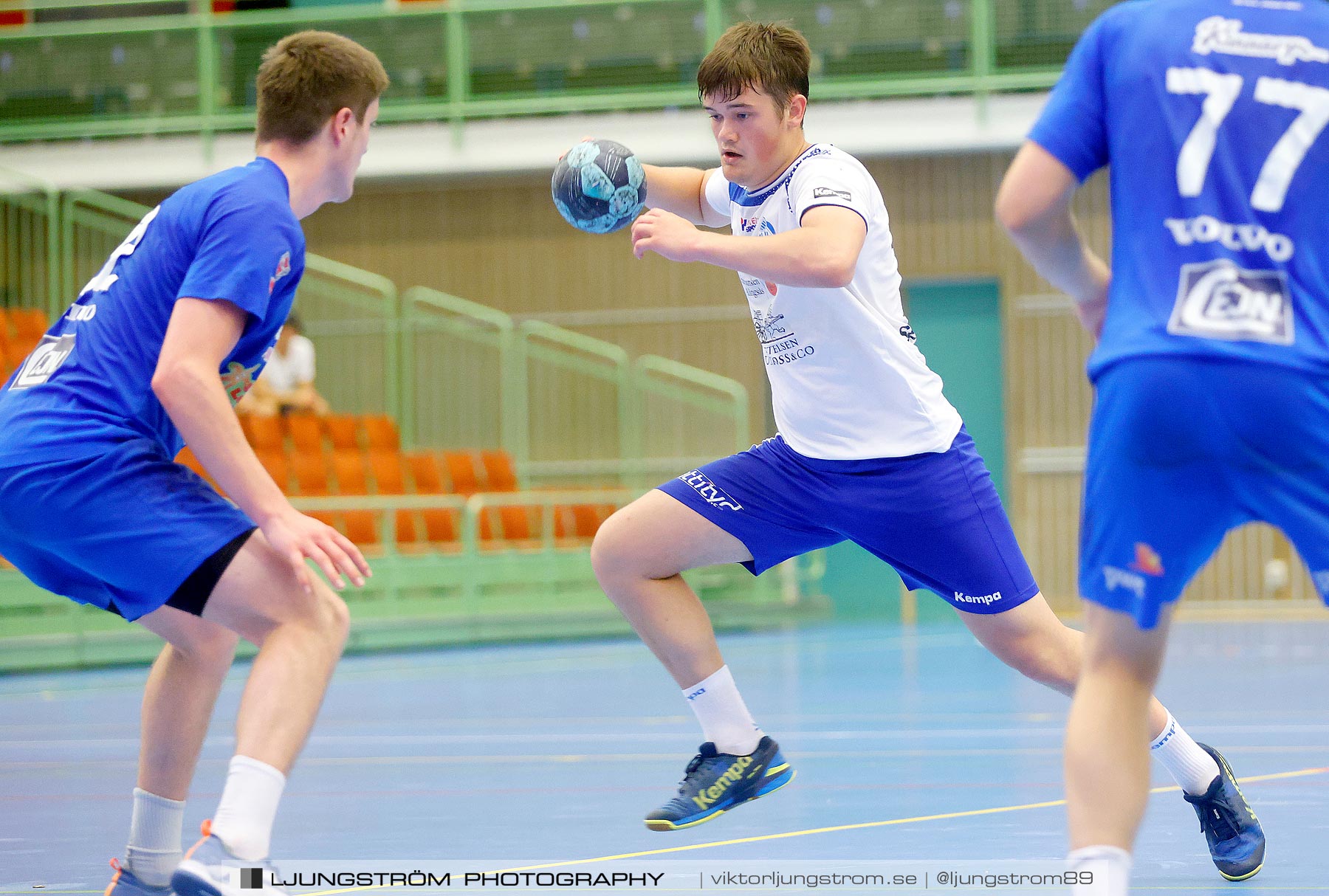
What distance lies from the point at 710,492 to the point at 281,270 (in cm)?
133

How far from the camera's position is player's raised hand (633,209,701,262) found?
3.07 m

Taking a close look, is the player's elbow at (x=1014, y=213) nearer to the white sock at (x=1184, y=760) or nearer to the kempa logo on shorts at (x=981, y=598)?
the kempa logo on shorts at (x=981, y=598)

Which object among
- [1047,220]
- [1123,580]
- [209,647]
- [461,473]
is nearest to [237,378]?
[209,647]

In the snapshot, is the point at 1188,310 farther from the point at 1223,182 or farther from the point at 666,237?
the point at 666,237

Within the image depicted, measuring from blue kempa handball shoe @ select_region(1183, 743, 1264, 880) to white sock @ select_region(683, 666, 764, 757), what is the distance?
1088 mm

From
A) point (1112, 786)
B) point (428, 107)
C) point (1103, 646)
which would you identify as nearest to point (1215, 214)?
point (1103, 646)

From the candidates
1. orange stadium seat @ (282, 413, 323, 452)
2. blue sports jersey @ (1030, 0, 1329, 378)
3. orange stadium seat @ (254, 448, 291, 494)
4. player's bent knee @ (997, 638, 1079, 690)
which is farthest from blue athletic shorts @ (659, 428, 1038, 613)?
orange stadium seat @ (282, 413, 323, 452)

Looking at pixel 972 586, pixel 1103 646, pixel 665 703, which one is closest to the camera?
pixel 1103 646

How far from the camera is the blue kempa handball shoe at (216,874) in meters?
2.58

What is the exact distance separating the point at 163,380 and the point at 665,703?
520 cm

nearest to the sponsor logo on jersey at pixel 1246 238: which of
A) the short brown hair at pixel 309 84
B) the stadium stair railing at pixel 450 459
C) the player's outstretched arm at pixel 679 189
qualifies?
the short brown hair at pixel 309 84

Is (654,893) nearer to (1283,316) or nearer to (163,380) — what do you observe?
(163,380)

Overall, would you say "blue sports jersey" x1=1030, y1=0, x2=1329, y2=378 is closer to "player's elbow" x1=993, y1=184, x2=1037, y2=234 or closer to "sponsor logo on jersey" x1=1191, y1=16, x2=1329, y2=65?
"sponsor logo on jersey" x1=1191, y1=16, x2=1329, y2=65

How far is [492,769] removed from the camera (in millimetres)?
5508
